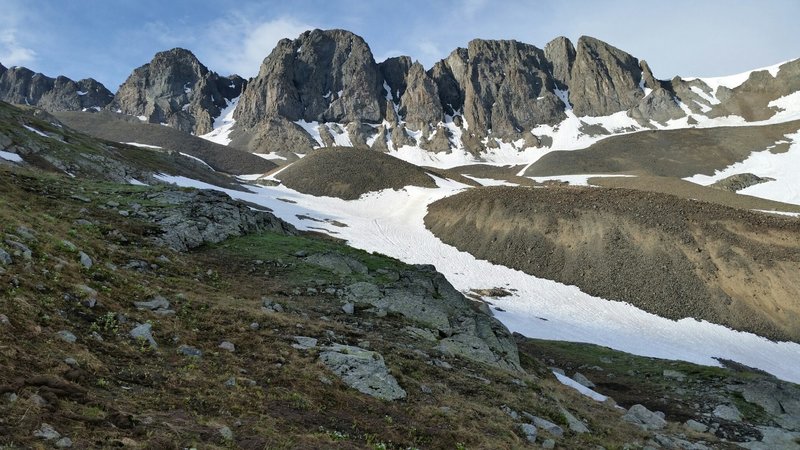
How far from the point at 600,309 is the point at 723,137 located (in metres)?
184

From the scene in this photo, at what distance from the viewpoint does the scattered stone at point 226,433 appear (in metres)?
8.43

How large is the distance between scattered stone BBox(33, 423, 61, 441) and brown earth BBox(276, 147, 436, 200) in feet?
368

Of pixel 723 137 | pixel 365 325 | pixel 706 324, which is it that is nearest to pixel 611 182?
pixel 723 137

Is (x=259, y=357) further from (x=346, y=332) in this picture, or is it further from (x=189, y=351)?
(x=346, y=332)

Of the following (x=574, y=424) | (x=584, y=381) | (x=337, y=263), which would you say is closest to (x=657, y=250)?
(x=584, y=381)

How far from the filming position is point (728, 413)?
2414cm

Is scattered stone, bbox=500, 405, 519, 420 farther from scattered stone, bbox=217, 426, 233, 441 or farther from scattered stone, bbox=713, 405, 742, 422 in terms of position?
scattered stone, bbox=713, 405, 742, 422

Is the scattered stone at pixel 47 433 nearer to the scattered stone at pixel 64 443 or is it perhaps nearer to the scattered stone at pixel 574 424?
the scattered stone at pixel 64 443

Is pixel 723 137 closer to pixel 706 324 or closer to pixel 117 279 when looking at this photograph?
pixel 706 324

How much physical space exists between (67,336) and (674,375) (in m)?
33.4

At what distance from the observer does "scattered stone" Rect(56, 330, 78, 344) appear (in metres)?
10.4

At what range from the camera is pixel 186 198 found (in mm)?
31719

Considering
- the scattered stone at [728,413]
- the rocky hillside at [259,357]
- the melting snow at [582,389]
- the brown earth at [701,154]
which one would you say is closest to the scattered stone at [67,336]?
the rocky hillside at [259,357]

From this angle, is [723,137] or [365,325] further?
[723,137]
